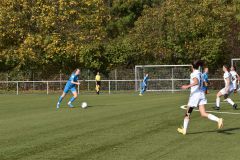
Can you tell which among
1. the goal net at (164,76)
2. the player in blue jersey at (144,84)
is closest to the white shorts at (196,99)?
the player in blue jersey at (144,84)

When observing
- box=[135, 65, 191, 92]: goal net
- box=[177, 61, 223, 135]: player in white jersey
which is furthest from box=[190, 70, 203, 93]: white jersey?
box=[135, 65, 191, 92]: goal net

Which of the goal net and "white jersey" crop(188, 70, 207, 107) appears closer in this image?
"white jersey" crop(188, 70, 207, 107)

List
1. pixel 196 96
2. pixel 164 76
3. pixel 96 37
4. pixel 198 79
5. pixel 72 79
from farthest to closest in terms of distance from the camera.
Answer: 1. pixel 96 37
2. pixel 164 76
3. pixel 72 79
4. pixel 196 96
5. pixel 198 79

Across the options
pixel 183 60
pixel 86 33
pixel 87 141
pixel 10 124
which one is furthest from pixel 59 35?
pixel 87 141

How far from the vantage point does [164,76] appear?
49844 mm

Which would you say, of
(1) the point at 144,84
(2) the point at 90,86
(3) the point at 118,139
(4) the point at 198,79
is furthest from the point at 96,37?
(3) the point at 118,139

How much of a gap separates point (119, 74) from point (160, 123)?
3410 centimetres

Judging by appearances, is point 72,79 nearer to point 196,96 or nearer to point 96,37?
point 196,96

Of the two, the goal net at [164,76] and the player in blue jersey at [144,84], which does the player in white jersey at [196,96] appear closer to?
the player in blue jersey at [144,84]

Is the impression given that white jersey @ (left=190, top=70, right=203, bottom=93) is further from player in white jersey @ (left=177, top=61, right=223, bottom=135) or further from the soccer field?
the soccer field

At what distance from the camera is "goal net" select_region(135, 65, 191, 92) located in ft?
160

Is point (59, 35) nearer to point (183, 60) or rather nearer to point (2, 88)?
point (2, 88)

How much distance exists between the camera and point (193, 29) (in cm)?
5506

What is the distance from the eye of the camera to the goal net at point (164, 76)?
48.7 metres
